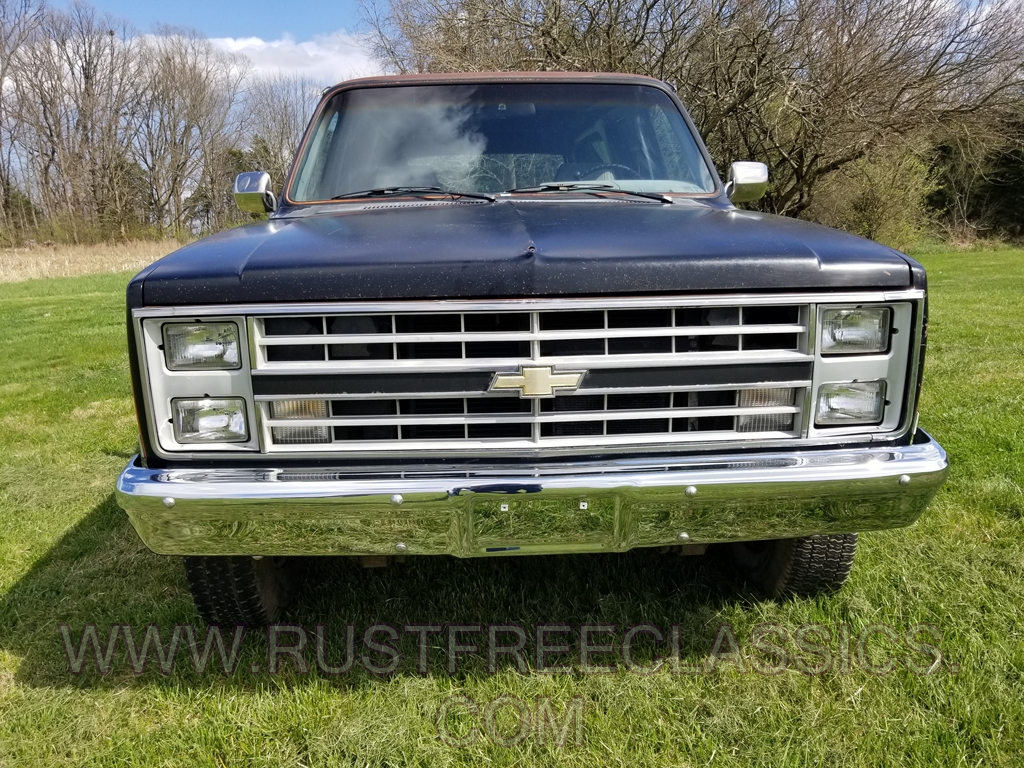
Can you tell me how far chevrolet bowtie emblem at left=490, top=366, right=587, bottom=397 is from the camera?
Result: 1.94 meters

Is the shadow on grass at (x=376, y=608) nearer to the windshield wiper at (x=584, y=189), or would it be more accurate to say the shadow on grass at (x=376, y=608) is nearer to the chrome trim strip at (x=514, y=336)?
the chrome trim strip at (x=514, y=336)

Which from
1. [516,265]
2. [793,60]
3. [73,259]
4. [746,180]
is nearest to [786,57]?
[793,60]

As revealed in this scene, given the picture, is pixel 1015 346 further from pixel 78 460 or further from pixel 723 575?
pixel 78 460

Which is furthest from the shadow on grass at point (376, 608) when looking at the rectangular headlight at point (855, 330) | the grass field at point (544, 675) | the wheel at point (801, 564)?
the rectangular headlight at point (855, 330)

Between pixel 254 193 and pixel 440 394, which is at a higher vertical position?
pixel 254 193

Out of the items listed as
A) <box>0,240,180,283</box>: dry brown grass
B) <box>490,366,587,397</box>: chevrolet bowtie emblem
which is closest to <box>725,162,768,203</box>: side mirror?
<box>490,366,587,397</box>: chevrolet bowtie emblem

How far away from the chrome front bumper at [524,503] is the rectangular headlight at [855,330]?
0.95 feet

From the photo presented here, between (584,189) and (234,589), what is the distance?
1952 millimetres

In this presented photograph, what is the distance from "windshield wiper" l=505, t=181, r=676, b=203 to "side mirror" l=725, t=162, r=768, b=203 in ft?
1.57

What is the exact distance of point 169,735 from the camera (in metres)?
2.17

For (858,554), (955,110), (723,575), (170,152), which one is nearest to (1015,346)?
(858,554)

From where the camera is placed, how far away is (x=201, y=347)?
77.4 inches

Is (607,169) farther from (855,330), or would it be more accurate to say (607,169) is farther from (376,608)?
(376,608)

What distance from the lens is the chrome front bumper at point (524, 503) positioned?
1.91 metres
